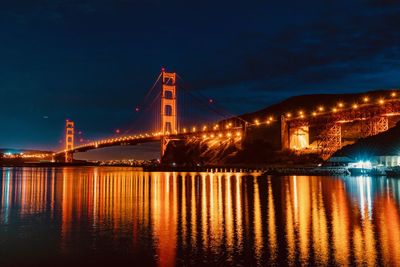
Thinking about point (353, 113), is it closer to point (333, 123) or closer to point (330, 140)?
point (333, 123)

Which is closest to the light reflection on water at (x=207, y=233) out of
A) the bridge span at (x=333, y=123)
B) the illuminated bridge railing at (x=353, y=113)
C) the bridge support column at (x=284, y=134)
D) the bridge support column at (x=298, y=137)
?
the illuminated bridge railing at (x=353, y=113)

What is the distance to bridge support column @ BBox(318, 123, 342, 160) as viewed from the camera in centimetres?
6056

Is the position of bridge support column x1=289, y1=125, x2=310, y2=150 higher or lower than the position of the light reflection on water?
higher

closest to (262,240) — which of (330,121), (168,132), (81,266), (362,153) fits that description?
(81,266)

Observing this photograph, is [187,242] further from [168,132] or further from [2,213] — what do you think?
[168,132]

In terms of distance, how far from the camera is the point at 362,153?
165ft

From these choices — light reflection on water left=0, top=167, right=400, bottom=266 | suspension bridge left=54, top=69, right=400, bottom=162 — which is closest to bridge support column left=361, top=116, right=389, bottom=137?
suspension bridge left=54, top=69, right=400, bottom=162

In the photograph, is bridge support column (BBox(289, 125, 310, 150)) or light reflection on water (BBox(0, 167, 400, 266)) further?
bridge support column (BBox(289, 125, 310, 150))

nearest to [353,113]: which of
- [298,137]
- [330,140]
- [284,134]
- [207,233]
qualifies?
[330,140]

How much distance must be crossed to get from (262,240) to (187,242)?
1.76m

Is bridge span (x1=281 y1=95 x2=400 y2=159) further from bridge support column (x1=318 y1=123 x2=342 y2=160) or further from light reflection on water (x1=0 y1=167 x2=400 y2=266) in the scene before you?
light reflection on water (x1=0 y1=167 x2=400 y2=266)

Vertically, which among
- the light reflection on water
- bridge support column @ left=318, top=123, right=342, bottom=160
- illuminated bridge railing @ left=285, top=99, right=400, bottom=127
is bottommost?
the light reflection on water

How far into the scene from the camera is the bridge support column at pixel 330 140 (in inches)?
2384

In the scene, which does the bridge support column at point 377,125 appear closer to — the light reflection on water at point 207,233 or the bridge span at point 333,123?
the bridge span at point 333,123
